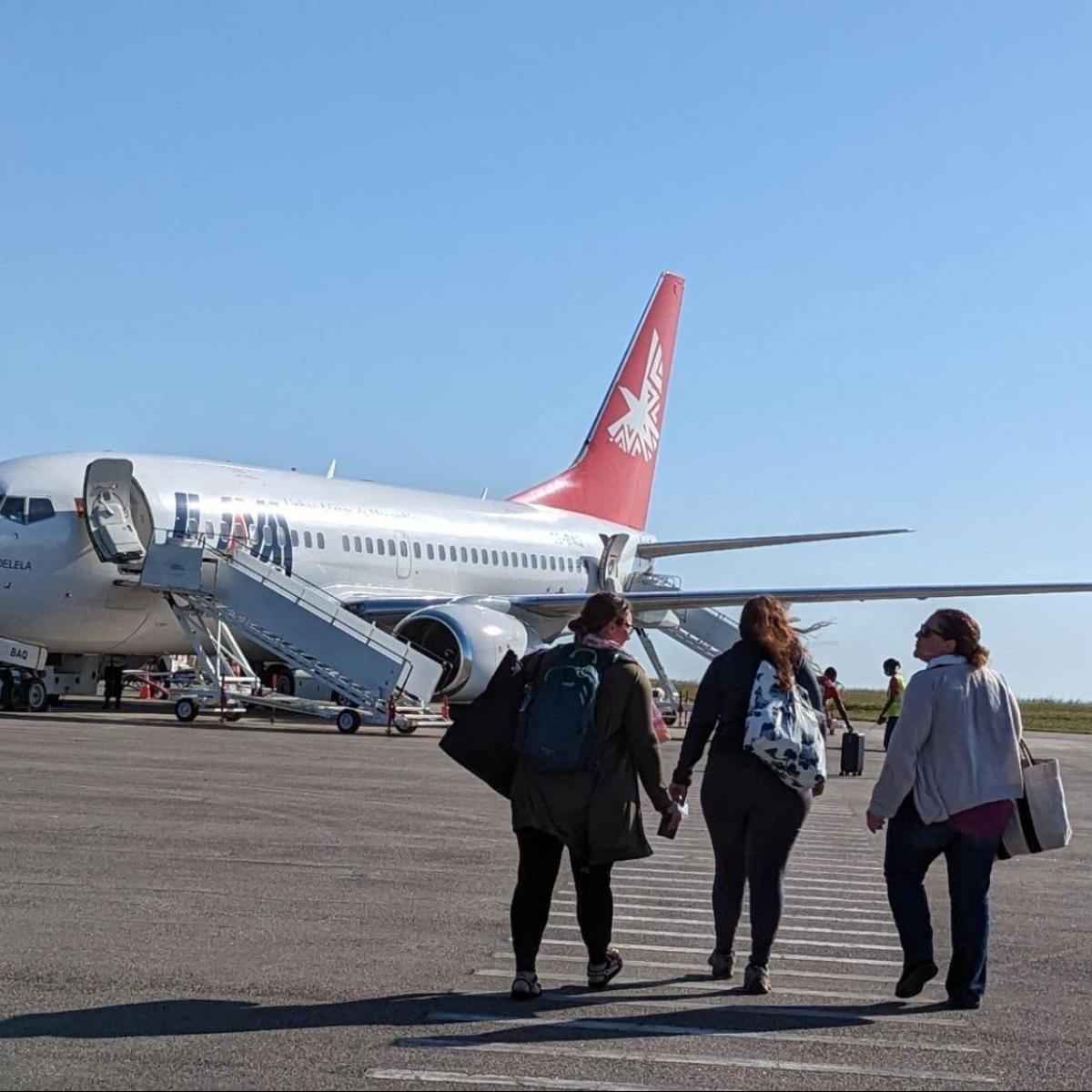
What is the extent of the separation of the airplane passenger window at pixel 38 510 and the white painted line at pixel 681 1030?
20091 mm

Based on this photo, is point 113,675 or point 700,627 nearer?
point 113,675

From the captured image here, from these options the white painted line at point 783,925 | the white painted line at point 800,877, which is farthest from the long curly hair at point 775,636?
the white painted line at point 800,877

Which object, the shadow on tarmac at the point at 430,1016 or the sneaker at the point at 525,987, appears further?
the sneaker at the point at 525,987

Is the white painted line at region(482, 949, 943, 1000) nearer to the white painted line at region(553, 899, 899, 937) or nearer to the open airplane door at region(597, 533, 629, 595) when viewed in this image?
the white painted line at region(553, 899, 899, 937)

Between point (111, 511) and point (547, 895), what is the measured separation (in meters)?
19.9

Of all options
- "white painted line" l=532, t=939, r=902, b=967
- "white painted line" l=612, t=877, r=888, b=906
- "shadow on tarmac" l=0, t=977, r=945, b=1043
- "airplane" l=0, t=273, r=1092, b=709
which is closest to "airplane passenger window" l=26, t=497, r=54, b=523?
"airplane" l=0, t=273, r=1092, b=709

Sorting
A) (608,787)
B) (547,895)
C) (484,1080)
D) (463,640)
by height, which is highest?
(463,640)

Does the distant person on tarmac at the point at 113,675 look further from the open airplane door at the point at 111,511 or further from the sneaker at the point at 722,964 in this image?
the sneaker at the point at 722,964

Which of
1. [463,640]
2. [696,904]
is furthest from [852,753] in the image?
[696,904]

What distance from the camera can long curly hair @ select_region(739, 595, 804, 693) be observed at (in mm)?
7410

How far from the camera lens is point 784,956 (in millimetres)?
7938

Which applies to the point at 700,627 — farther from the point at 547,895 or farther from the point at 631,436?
the point at 547,895

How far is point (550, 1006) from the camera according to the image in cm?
661

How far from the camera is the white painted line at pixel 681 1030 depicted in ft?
20.1
